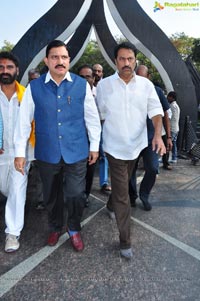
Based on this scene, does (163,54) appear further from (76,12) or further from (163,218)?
(163,218)

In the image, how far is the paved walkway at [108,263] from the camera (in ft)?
7.45

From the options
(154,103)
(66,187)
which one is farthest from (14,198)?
(154,103)

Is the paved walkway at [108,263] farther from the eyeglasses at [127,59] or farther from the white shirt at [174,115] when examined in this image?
the white shirt at [174,115]

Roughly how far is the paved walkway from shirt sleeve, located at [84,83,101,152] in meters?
1.05

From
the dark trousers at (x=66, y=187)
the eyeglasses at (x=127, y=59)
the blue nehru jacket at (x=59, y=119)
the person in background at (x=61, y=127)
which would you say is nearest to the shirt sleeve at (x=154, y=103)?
the eyeglasses at (x=127, y=59)

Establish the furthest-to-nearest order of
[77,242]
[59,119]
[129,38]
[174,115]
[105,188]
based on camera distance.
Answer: [129,38]
[174,115]
[105,188]
[77,242]
[59,119]

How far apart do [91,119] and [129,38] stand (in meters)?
5.17

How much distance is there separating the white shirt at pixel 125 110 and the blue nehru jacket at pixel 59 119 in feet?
1.00

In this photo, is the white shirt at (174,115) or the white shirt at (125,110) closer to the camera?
the white shirt at (125,110)

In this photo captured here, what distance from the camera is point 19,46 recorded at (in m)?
7.62

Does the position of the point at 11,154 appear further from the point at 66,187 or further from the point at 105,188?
the point at 105,188

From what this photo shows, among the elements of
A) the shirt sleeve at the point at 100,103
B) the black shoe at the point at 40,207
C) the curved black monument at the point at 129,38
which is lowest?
the black shoe at the point at 40,207

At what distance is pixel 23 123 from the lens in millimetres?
2693

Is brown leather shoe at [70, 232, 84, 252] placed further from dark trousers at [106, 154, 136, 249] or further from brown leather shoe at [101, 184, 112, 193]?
brown leather shoe at [101, 184, 112, 193]
